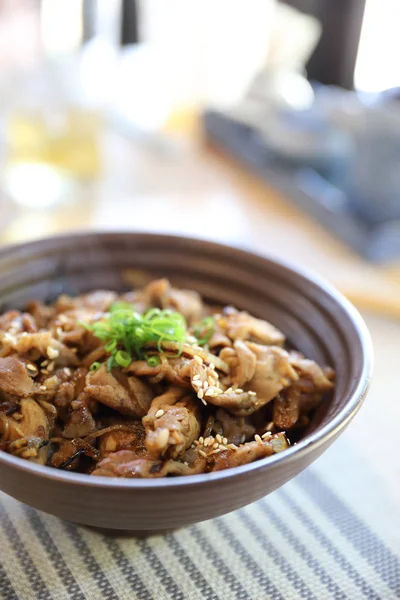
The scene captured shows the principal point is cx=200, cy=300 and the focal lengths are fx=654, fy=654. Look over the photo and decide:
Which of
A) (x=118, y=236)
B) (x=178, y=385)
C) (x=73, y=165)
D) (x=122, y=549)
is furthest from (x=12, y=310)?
(x=73, y=165)

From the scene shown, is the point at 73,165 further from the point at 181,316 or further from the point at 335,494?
the point at 335,494

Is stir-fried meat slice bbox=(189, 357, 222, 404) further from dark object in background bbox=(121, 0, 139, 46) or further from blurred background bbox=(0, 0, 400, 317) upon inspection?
dark object in background bbox=(121, 0, 139, 46)

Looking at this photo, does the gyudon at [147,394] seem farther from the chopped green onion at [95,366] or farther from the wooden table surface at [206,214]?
the wooden table surface at [206,214]

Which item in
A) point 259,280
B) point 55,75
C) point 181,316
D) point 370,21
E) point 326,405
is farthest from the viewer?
point 370,21

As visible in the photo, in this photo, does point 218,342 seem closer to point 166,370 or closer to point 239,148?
point 166,370

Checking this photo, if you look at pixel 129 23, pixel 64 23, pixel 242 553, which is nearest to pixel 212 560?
pixel 242 553

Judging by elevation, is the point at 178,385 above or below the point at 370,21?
below

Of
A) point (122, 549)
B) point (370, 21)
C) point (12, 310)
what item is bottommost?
point (122, 549)

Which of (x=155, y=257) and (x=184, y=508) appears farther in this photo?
(x=155, y=257)

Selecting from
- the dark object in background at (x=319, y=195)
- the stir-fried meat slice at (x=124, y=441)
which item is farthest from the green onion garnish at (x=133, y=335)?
the dark object in background at (x=319, y=195)
